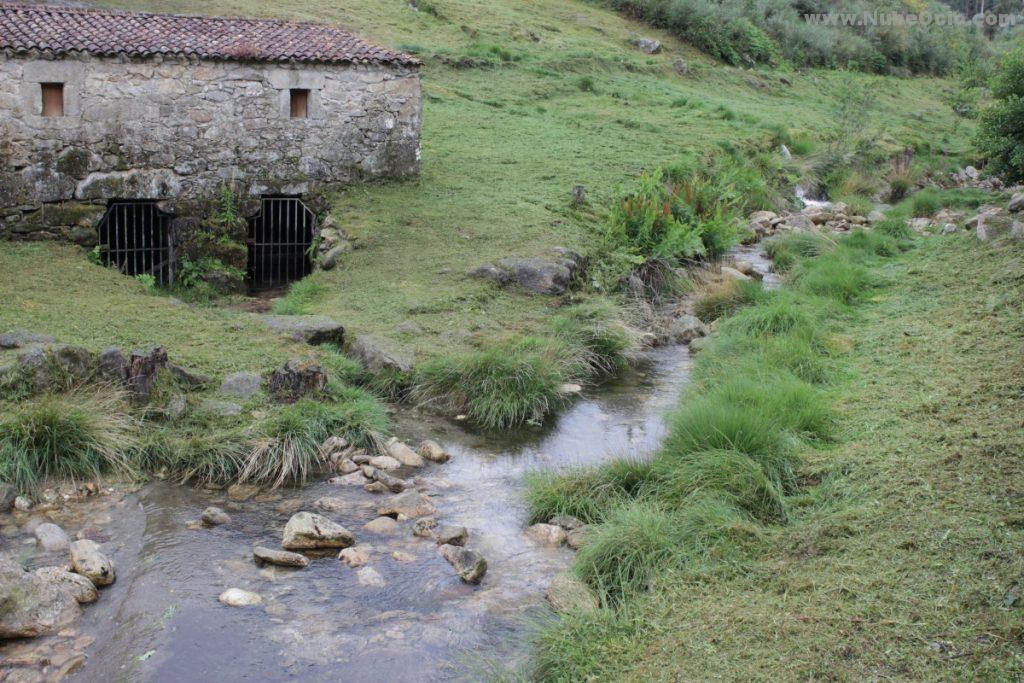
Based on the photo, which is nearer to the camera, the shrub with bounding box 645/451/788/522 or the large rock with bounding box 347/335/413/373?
the shrub with bounding box 645/451/788/522

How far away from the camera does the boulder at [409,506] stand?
8.27 metres

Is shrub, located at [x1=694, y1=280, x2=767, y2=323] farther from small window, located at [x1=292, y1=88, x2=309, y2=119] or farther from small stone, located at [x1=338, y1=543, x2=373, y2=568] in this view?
small stone, located at [x1=338, y1=543, x2=373, y2=568]

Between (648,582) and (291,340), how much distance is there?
6202 millimetres

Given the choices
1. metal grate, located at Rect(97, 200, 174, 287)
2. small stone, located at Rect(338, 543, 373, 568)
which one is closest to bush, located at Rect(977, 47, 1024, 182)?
metal grate, located at Rect(97, 200, 174, 287)

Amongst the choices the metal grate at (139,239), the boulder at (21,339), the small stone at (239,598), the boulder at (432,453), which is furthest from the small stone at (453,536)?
the metal grate at (139,239)

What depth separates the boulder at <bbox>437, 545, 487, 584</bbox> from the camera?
721cm

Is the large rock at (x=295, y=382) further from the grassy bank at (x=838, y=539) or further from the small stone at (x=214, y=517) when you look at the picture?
the grassy bank at (x=838, y=539)

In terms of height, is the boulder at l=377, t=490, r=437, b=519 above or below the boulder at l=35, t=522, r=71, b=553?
below

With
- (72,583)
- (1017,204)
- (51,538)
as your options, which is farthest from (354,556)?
(1017,204)

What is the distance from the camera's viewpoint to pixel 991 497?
6609mm

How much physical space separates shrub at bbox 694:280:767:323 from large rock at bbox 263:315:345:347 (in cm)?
574

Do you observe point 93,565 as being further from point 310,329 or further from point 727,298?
point 727,298

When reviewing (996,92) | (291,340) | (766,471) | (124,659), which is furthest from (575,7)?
(124,659)

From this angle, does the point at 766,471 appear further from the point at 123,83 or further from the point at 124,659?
the point at 123,83
